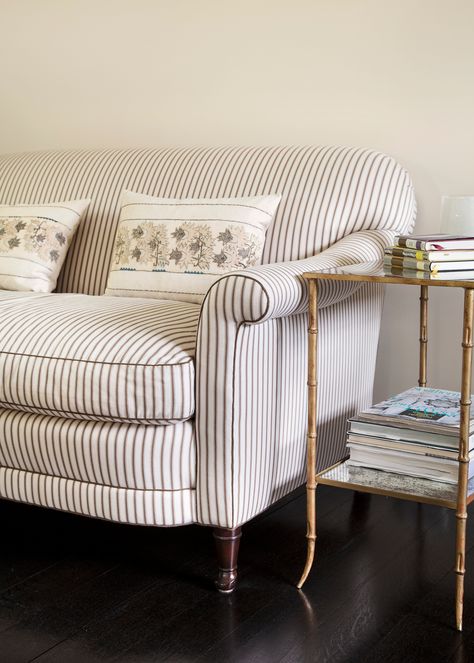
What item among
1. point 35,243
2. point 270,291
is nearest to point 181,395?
point 270,291

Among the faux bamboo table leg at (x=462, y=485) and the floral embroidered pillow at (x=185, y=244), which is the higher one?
the floral embroidered pillow at (x=185, y=244)

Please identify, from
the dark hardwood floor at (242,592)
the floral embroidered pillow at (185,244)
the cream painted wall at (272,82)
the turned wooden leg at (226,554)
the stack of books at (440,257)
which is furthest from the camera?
the cream painted wall at (272,82)

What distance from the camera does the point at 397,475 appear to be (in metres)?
1.68

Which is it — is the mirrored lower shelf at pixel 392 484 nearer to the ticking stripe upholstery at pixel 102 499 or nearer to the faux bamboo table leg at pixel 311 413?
the faux bamboo table leg at pixel 311 413

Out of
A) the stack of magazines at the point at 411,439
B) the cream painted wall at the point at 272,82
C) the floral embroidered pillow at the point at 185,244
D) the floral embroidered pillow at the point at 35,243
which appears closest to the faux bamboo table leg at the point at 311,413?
the stack of magazines at the point at 411,439

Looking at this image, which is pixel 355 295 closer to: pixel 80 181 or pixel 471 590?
pixel 471 590

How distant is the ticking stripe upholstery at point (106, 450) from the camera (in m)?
1.59

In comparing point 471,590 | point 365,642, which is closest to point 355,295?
point 471,590

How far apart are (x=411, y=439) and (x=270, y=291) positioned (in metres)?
0.42

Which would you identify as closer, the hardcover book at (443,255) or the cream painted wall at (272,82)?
the hardcover book at (443,255)

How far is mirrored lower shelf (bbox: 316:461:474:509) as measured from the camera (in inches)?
61.5

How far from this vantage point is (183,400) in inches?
60.8

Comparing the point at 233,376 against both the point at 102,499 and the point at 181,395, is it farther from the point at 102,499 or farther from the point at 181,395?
the point at 102,499

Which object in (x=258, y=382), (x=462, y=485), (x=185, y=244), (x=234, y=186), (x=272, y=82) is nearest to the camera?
(x=462, y=485)
